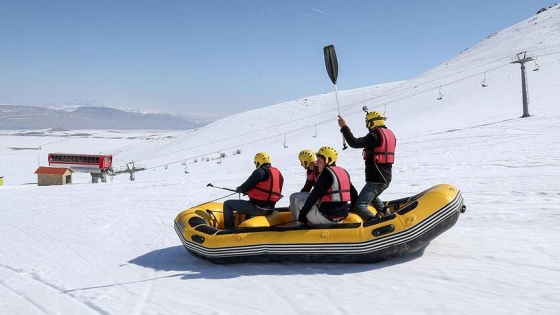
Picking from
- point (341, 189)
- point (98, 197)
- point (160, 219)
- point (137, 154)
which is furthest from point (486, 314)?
point (137, 154)

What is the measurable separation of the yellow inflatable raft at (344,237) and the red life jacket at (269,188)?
0.64 metres

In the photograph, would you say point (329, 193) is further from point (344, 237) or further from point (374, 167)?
point (374, 167)

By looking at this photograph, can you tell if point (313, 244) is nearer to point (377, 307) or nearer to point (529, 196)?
point (377, 307)

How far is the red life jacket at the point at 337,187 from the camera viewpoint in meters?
5.75

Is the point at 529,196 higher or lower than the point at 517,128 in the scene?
lower

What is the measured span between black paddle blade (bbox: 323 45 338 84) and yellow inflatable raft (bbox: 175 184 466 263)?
2518 millimetres

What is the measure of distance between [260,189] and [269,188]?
14cm

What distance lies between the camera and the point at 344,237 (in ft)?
18.2

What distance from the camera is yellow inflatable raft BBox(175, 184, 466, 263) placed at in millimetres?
5496

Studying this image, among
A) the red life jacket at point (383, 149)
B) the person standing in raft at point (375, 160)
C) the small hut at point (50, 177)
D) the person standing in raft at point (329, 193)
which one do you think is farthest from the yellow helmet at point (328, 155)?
the small hut at point (50, 177)

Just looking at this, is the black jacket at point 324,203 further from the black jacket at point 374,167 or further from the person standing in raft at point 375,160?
the black jacket at point 374,167

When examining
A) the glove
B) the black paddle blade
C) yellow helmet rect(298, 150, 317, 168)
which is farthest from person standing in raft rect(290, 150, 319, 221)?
the black paddle blade

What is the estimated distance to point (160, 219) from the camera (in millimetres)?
10523

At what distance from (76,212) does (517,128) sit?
18.8 m
